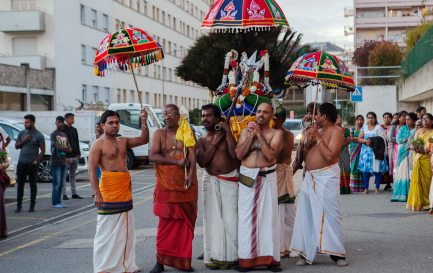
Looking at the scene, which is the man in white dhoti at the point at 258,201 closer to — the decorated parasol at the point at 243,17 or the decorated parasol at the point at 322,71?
the decorated parasol at the point at 322,71

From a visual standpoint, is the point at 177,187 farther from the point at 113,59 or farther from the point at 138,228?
the point at 138,228

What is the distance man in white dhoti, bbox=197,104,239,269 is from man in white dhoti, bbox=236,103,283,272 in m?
0.13

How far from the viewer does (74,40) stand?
172ft

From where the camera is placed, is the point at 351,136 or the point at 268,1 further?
the point at 351,136

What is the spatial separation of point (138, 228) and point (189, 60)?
56.8 m

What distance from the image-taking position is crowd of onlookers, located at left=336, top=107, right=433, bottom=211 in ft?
45.6

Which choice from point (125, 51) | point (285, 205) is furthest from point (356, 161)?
point (125, 51)

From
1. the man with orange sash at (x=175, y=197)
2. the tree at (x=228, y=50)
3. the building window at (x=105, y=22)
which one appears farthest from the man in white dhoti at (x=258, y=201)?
the building window at (x=105, y=22)

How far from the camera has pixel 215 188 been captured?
8.81m

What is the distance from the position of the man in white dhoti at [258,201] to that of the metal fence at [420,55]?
51.6 feet

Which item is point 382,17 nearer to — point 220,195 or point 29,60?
point 29,60

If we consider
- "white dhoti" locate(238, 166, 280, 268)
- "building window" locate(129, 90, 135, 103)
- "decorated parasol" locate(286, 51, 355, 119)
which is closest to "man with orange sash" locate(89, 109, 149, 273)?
"white dhoti" locate(238, 166, 280, 268)

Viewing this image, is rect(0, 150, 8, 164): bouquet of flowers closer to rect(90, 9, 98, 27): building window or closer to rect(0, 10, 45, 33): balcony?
rect(0, 10, 45, 33): balcony

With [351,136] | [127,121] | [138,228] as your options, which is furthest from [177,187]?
[127,121]
